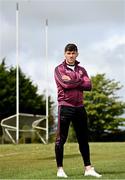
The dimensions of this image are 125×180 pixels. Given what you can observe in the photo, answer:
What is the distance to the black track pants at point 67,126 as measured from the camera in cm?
936

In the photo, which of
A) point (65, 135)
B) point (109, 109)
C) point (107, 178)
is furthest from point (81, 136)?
point (109, 109)

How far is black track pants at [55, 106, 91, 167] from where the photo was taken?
9.36 metres

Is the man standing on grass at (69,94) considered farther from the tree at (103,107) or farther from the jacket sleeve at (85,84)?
the tree at (103,107)

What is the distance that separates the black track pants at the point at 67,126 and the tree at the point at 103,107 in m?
62.2

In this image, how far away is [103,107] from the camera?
75.4 m

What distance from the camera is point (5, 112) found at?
70125 millimetres

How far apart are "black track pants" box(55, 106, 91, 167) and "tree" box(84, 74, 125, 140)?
204 feet

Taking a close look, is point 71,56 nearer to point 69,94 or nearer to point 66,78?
point 66,78

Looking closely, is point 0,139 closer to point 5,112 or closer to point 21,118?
point 21,118

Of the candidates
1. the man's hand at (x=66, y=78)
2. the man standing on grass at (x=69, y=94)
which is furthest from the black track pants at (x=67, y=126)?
the man's hand at (x=66, y=78)

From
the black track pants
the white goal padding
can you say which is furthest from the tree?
the black track pants

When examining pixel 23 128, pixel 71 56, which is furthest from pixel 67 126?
pixel 23 128

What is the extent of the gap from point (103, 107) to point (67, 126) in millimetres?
66195

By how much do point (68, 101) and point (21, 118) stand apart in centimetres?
4543
